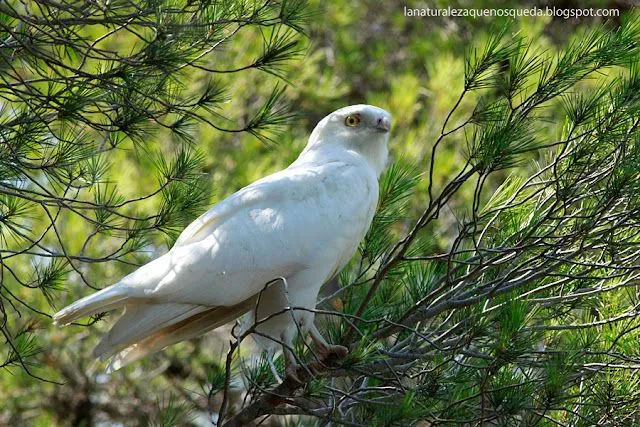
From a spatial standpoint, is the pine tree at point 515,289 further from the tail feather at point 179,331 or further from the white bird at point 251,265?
the tail feather at point 179,331

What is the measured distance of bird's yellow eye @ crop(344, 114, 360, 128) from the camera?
396 cm

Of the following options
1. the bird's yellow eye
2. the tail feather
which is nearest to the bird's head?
the bird's yellow eye

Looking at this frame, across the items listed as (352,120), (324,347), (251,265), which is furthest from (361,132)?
(324,347)

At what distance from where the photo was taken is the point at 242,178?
682cm

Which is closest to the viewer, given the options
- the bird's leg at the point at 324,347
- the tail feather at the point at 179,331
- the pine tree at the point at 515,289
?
the pine tree at the point at 515,289

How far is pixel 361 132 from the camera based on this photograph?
3.94m

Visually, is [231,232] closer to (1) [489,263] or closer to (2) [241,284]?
(2) [241,284]

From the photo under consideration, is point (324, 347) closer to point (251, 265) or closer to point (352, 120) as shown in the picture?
point (251, 265)

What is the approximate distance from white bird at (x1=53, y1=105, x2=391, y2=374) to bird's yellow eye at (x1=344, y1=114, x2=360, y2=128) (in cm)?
32

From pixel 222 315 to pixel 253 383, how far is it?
2.00ft

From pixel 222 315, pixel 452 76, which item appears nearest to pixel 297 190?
pixel 222 315

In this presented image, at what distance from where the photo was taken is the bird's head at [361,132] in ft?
12.9

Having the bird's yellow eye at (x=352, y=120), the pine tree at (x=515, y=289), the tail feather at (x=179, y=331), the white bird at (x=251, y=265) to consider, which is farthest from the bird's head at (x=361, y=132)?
the tail feather at (x=179, y=331)

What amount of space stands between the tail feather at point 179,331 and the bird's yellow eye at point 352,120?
0.85 meters
